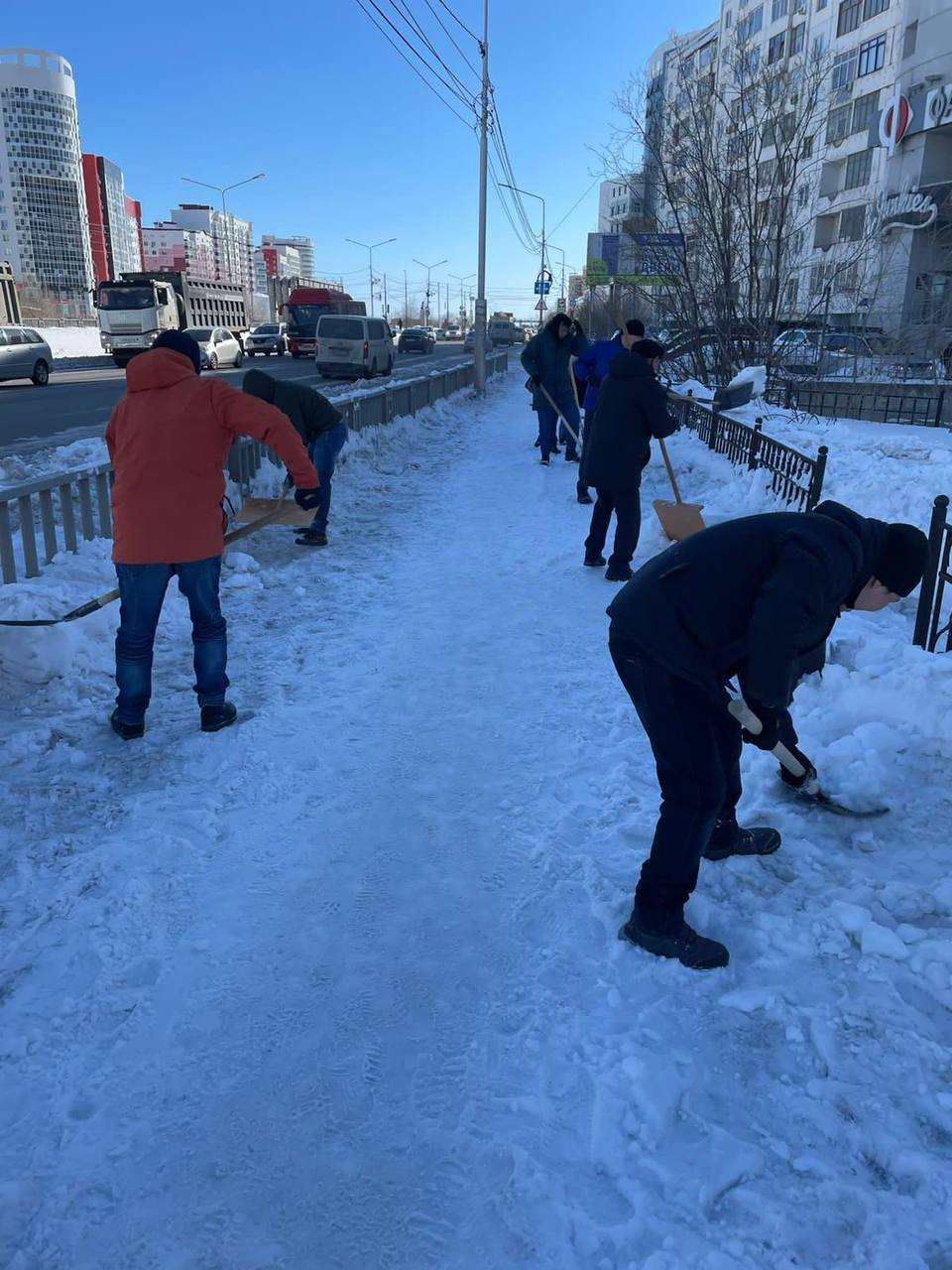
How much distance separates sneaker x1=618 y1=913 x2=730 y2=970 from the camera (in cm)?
266

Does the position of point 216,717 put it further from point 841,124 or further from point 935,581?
point 841,124

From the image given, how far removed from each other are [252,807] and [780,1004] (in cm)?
210

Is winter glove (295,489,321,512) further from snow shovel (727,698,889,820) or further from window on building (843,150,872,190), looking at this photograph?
window on building (843,150,872,190)

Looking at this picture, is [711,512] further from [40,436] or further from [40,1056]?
[40,436]

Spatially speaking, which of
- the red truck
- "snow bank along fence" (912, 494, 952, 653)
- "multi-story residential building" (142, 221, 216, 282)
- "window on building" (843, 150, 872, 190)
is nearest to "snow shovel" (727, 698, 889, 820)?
"snow bank along fence" (912, 494, 952, 653)

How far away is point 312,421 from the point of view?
7.26 m

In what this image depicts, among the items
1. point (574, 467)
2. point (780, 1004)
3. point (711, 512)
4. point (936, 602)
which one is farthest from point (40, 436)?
point (780, 1004)

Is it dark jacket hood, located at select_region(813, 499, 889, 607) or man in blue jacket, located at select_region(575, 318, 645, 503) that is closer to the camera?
dark jacket hood, located at select_region(813, 499, 889, 607)

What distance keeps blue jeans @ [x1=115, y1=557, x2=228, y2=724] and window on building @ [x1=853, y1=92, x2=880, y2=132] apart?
4935cm

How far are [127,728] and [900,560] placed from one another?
3.32 meters

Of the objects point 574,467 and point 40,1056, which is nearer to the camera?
point 40,1056

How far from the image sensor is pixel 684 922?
2732mm

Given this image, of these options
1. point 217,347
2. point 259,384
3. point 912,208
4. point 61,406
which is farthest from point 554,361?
point 912,208

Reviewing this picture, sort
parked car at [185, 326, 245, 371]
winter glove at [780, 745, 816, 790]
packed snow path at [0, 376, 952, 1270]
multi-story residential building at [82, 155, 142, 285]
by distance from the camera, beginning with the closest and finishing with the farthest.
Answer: packed snow path at [0, 376, 952, 1270] → winter glove at [780, 745, 816, 790] → parked car at [185, 326, 245, 371] → multi-story residential building at [82, 155, 142, 285]
